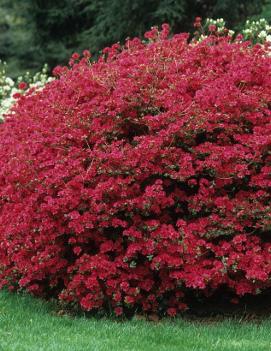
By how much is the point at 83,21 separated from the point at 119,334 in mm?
15905

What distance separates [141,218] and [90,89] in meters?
1.46

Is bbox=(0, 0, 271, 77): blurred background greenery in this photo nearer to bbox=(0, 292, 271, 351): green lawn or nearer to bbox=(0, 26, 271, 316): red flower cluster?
bbox=(0, 26, 271, 316): red flower cluster

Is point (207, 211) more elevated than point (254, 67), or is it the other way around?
point (254, 67)

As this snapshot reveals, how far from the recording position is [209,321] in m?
6.74

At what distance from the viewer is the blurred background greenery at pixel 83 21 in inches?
684

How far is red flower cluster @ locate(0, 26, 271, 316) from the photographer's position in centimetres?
637

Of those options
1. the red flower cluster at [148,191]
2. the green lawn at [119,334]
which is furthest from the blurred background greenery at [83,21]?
the green lawn at [119,334]

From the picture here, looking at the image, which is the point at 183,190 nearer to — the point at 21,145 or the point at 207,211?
the point at 207,211

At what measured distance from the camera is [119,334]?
592cm

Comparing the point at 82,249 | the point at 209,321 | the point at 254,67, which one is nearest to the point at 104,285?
the point at 82,249

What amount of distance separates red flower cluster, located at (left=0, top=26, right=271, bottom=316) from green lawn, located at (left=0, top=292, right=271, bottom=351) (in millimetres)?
281

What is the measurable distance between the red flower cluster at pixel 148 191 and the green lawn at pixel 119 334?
0.92 feet

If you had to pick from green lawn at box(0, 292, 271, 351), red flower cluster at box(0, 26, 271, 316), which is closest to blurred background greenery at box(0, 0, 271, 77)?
red flower cluster at box(0, 26, 271, 316)

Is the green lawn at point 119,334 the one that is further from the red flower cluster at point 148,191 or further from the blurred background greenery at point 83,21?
the blurred background greenery at point 83,21
